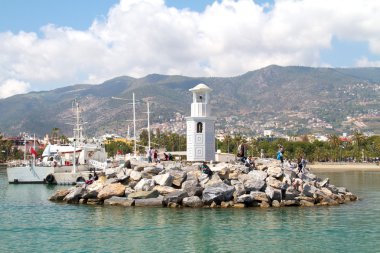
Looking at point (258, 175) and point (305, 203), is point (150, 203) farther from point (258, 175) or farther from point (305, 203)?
point (305, 203)

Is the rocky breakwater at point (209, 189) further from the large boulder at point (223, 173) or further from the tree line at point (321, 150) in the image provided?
the tree line at point (321, 150)

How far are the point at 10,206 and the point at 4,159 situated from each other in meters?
153

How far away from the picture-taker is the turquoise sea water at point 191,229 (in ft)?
86.6

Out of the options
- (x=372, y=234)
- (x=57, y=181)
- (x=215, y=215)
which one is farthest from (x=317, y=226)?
(x=57, y=181)

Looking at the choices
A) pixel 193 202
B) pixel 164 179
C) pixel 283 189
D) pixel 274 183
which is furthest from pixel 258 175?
pixel 164 179

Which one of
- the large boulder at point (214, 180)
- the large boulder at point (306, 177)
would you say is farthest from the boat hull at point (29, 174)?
the large boulder at point (306, 177)

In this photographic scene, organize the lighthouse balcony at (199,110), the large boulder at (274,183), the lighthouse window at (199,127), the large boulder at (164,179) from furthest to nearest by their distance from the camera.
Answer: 1. the lighthouse balcony at (199,110)
2. the lighthouse window at (199,127)
3. the large boulder at (164,179)
4. the large boulder at (274,183)

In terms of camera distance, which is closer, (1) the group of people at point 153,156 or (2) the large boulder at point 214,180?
(2) the large boulder at point 214,180

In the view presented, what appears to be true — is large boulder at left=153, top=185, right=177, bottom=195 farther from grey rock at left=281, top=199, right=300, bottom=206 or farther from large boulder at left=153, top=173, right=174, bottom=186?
grey rock at left=281, top=199, right=300, bottom=206

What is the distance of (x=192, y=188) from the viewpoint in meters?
40.5

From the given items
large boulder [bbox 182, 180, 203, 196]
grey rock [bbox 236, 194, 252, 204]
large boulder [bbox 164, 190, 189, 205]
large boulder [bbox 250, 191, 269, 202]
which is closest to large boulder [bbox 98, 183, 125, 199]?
large boulder [bbox 164, 190, 189, 205]

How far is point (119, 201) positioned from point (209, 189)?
7.17m

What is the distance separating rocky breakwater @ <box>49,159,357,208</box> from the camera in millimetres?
39344

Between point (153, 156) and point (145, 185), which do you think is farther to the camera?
point (153, 156)
